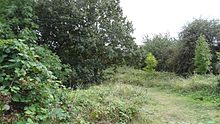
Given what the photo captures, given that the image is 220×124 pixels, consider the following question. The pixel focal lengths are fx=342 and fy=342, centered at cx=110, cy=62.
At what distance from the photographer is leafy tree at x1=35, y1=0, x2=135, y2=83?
1564 centimetres

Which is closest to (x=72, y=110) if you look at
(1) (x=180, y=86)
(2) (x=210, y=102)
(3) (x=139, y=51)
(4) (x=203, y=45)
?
(2) (x=210, y=102)

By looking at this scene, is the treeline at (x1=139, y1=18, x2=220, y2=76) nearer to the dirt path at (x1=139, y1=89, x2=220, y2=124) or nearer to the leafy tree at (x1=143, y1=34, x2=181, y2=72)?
the leafy tree at (x1=143, y1=34, x2=181, y2=72)

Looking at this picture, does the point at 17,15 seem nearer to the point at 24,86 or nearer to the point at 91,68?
the point at 91,68

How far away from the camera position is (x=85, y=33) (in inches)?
628

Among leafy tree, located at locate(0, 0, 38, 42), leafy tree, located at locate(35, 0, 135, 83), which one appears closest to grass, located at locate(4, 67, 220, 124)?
leafy tree, located at locate(35, 0, 135, 83)

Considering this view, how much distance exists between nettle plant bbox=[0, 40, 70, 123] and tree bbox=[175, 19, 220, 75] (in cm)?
1805

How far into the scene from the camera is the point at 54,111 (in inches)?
162

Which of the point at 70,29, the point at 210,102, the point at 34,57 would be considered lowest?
the point at 210,102

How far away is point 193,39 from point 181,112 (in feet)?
43.2

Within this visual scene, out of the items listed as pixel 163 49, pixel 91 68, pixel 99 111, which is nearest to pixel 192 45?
pixel 163 49

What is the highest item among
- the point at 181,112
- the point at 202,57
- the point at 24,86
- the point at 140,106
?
the point at 202,57

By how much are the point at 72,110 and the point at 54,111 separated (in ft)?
2.53

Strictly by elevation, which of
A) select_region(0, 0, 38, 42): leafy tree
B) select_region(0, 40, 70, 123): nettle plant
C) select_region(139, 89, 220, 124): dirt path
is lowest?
select_region(139, 89, 220, 124): dirt path

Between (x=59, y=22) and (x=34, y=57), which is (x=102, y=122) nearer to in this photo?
(x=34, y=57)
